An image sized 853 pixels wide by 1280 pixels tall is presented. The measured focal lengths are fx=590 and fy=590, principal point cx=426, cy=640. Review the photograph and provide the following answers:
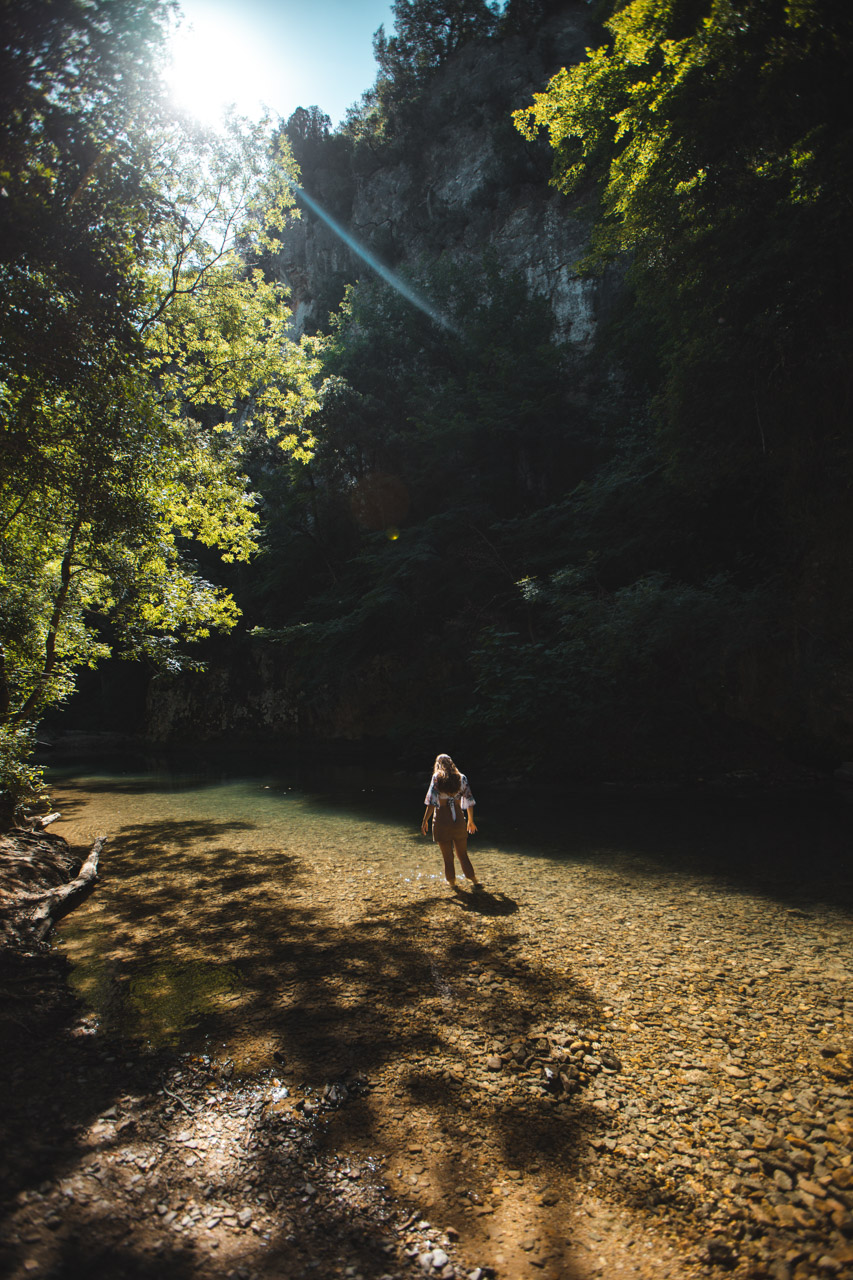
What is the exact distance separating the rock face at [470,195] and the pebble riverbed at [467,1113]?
1033 inches

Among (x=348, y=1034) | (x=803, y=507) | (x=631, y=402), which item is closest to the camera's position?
(x=348, y=1034)

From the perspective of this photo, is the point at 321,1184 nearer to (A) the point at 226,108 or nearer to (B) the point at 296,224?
(A) the point at 226,108

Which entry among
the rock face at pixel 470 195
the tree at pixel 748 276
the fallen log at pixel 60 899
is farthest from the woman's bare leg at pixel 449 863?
the rock face at pixel 470 195

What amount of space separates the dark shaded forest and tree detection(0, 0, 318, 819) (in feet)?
0.23

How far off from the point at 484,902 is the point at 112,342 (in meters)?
8.49

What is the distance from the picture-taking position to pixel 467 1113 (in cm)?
325

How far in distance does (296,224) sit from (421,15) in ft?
48.0

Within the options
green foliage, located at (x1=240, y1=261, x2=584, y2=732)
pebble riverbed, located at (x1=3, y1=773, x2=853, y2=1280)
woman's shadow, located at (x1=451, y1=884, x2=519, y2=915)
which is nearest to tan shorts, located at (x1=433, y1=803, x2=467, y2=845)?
woman's shadow, located at (x1=451, y1=884, x2=519, y2=915)

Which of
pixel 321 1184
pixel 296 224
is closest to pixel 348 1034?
pixel 321 1184

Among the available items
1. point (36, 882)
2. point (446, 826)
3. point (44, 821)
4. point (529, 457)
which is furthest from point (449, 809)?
point (529, 457)

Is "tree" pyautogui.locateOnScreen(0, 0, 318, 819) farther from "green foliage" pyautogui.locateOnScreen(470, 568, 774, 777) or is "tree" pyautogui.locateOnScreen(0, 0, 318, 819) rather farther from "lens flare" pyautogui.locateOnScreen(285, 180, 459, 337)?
"lens flare" pyautogui.locateOnScreen(285, 180, 459, 337)

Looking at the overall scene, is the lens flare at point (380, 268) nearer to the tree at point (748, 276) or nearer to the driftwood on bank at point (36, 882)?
the tree at point (748, 276)

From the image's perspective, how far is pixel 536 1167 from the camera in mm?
2867

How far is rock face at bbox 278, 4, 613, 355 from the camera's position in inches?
1072
